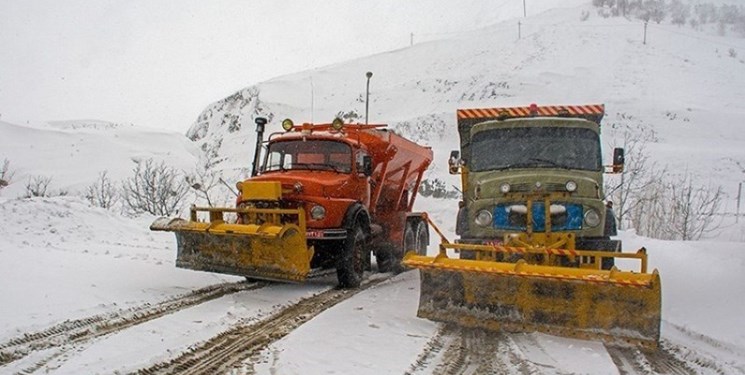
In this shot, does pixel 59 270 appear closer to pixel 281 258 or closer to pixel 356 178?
pixel 281 258

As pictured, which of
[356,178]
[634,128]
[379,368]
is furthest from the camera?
[634,128]

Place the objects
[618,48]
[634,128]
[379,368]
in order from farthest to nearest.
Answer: [618,48] → [634,128] → [379,368]

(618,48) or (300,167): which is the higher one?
(618,48)

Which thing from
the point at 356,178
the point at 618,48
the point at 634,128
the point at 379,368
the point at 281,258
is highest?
the point at 618,48

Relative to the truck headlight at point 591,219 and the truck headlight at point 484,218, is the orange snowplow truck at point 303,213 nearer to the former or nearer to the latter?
the truck headlight at point 484,218

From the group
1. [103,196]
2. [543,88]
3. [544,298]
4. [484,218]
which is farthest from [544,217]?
[543,88]

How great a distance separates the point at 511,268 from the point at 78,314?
4.17 metres

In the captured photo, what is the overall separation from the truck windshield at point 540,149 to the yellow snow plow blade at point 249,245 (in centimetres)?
266

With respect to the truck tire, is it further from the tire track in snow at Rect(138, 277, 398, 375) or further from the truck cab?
the tire track in snow at Rect(138, 277, 398, 375)

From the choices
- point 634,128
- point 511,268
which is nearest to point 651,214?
point 511,268

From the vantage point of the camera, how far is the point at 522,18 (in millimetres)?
70438

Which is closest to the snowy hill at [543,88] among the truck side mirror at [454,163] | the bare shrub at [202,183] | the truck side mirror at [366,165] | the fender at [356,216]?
the bare shrub at [202,183]

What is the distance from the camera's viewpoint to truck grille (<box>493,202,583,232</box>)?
6.43m

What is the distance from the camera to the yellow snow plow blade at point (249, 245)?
676 centimetres
